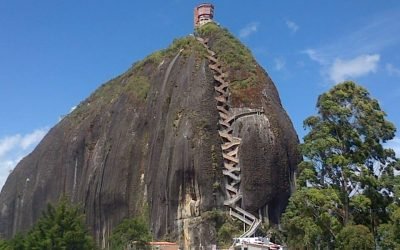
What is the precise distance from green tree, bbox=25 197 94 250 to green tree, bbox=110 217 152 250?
4.81 meters

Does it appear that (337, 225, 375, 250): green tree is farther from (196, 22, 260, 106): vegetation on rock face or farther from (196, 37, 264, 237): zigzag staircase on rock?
(196, 22, 260, 106): vegetation on rock face

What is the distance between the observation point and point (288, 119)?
59.6m

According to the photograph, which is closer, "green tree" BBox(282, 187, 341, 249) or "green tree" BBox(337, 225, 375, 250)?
"green tree" BBox(337, 225, 375, 250)

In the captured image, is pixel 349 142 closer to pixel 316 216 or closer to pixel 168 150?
pixel 316 216

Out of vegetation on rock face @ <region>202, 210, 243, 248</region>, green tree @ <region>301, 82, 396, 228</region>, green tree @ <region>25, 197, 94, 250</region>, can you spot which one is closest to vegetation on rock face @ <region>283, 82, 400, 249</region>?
green tree @ <region>301, 82, 396, 228</region>

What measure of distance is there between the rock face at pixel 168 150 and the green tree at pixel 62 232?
44.1 ft

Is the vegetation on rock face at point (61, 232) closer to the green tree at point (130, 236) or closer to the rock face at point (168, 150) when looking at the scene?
the green tree at point (130, 236)

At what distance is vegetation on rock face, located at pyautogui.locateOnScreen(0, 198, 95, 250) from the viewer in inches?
1515

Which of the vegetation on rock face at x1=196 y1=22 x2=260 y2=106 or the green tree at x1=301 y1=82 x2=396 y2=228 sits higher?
the vegetation on rock face at x1=196 y1=22 x2=260 y2=106

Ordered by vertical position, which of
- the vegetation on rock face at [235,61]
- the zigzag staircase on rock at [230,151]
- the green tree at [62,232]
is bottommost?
the green tree at [62,232]

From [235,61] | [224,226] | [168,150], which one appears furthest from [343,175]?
[235,61]

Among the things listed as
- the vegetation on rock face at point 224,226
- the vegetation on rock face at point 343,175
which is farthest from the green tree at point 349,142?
the vegetation on rock face at point 224,226

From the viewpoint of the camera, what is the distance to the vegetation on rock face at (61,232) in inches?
1515

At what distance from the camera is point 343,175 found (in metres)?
39.4
